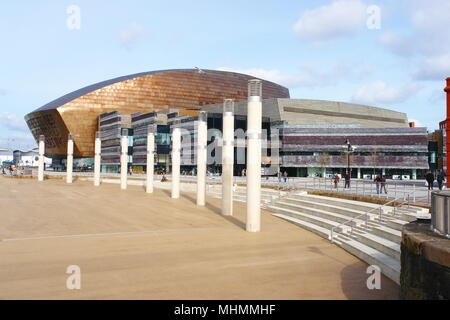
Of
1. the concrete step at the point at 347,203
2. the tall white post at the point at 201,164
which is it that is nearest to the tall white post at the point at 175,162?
the tall white post at the point at 201,164

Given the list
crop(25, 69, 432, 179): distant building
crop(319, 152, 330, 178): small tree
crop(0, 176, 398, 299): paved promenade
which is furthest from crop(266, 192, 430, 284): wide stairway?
crop(319, 152, 330, 178): small tree

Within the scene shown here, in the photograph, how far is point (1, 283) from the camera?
343 inches

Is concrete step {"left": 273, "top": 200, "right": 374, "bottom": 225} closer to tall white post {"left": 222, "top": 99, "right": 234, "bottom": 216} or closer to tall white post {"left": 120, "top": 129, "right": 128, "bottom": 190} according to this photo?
tall white post {"left": 222, "top": 99, "right": 234, "bottom": 216}

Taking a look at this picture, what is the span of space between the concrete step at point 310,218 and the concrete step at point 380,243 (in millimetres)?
1251

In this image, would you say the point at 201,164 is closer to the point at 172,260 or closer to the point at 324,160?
the point at 172,260

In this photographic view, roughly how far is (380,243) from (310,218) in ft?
20.9

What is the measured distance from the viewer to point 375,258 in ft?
34.2

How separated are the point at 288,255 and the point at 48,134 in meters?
123

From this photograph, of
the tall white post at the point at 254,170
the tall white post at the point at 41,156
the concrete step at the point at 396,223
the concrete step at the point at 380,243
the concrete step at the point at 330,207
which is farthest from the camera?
the tall white post at the point at 41,156

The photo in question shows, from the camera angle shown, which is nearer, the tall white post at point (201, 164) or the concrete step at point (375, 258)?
the concrete step at point (375, 258)

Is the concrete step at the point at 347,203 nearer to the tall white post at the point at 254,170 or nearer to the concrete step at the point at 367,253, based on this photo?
the concrete step at the point at 367,253

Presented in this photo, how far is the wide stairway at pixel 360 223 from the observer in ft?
35.0

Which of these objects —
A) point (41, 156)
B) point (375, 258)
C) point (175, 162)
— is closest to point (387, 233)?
point (375, 258)
